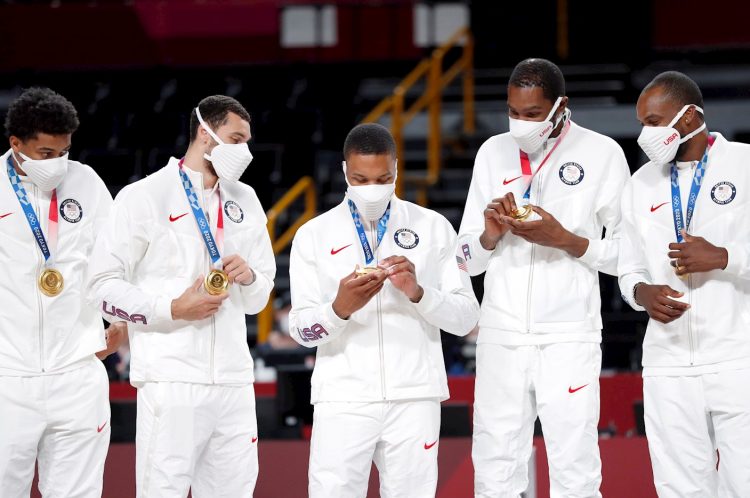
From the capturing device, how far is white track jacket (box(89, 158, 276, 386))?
16.1ft

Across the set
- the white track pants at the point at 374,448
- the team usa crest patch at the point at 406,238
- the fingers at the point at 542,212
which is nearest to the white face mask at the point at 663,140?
the fingers at the point at 542,212

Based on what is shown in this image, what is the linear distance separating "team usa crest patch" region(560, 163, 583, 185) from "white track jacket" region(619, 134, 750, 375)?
25cm

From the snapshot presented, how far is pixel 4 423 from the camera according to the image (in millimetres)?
4953

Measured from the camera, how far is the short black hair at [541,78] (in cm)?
513

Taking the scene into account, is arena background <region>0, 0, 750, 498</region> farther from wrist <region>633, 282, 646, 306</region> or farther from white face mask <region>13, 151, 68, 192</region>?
wrist <region>633, 282, 646, 306</region>

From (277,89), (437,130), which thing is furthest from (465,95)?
(277,89)

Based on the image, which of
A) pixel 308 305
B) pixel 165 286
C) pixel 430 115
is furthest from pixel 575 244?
pixel 430 115

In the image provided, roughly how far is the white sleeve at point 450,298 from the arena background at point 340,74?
4.95 meters

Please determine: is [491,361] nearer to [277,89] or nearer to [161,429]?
[161,429]

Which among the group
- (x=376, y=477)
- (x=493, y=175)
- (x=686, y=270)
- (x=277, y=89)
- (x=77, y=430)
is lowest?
(x=376, y=477)

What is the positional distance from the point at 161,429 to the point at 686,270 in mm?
2277

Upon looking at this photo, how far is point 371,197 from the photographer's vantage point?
4.84m

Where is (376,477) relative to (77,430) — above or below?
below

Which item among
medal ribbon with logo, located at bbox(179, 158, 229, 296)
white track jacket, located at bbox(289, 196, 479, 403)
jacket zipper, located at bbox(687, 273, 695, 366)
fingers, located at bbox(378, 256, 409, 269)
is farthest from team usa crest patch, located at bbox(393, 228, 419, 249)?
jacket zipper, located at bbox(687, 273, 695, 366)
